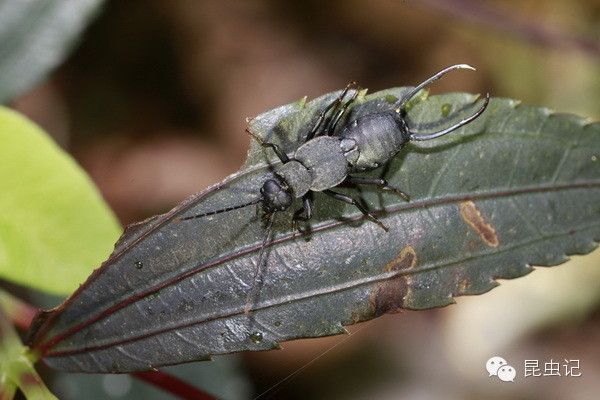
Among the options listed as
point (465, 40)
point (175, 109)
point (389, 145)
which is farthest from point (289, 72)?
point (389, 145)

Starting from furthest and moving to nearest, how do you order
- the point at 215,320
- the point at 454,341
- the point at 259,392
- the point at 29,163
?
the point at 454,341 → the point at 259,392 → the point at 29,163 → the point at 215,320

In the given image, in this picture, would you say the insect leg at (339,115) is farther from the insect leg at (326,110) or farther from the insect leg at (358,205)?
the insect leg at (358,205)

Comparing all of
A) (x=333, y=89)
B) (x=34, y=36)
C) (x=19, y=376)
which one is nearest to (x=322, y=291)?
(x=19, y=376)

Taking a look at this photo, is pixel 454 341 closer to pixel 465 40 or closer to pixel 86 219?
pixel 465 40

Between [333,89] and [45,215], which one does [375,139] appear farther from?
[333,89]

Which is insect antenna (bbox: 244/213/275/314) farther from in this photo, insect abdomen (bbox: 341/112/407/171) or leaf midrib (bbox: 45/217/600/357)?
insect abdomen (bbox: 341/112/407/171)
